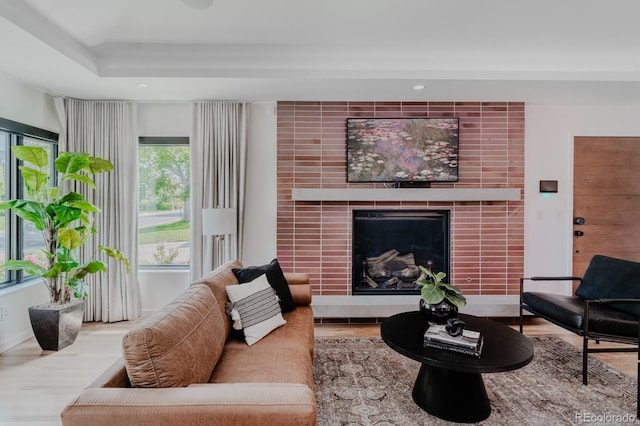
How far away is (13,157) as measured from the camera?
329 centimetres

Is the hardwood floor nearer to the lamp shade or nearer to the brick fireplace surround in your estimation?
the brick fireplace surround

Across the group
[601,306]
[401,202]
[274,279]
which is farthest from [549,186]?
[274,279]

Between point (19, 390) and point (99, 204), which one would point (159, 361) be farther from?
point (99, 204)

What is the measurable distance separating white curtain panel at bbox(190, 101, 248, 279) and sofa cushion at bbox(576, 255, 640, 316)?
3.34 meters

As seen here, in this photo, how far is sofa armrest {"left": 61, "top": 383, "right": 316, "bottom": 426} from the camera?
116cm

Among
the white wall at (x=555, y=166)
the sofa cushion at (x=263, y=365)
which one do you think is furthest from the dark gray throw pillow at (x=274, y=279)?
the white wall at (x=555, y=166)

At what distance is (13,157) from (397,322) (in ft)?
12.4

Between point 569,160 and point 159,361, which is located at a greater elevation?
point 569,160

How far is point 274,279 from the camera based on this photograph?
263 centimetres

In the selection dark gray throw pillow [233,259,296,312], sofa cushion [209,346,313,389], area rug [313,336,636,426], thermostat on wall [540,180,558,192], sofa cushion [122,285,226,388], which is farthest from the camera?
thermostat on wall [540,180,558,192]

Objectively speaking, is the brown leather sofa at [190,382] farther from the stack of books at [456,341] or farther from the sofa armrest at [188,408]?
the stack of books at [456,341]

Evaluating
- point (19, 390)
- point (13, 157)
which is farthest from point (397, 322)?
point (13, 157)

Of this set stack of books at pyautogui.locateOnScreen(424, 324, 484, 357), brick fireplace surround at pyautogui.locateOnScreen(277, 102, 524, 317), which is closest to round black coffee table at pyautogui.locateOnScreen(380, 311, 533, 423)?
stack of books at pyautogui.locateOnScreen(424, 324, 484, 357)

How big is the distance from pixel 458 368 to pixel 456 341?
20 cm
